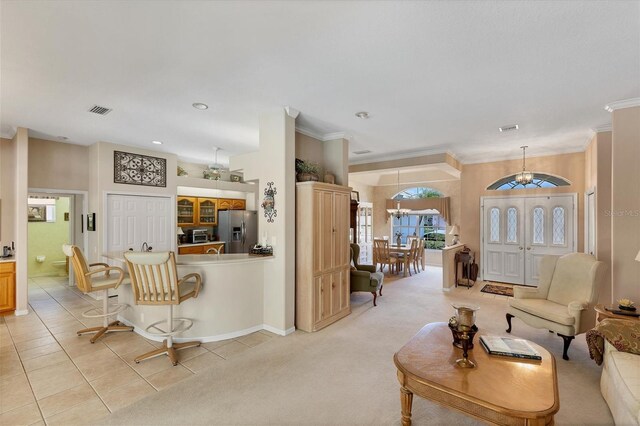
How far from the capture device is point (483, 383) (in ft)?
6.18

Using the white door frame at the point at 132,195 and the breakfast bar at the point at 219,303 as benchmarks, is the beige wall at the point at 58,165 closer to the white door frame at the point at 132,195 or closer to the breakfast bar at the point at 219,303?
the white door frame at the point at 132,195

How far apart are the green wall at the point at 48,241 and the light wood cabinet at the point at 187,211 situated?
2.93m

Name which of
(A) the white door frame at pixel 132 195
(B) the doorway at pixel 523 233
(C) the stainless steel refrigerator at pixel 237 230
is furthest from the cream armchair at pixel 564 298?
(A) the white door frame at pixel 132 195

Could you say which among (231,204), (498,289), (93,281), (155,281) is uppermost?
(231,204)

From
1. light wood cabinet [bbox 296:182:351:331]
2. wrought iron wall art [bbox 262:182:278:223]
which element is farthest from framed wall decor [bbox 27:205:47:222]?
light wood cabinet [bbox 296:182:351:331]

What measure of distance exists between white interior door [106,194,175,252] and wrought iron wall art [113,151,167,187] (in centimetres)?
32

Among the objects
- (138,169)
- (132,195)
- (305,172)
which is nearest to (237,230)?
(132,195)

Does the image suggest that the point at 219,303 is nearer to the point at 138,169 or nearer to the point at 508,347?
the point at 508,347

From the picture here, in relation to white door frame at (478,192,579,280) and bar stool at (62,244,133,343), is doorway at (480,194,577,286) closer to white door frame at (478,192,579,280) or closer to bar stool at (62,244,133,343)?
white door frame at (478,192,579,280)

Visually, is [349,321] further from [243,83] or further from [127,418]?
[243,83]

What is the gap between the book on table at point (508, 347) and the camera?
86.9 inches

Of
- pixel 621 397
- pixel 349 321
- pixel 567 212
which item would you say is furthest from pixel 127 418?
pixel 567 212

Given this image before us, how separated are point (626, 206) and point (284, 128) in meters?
4.05

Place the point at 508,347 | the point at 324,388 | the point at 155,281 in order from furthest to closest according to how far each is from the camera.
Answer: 1. the point at 155,281
2. the point at 324,388
3. the point at 508,347
